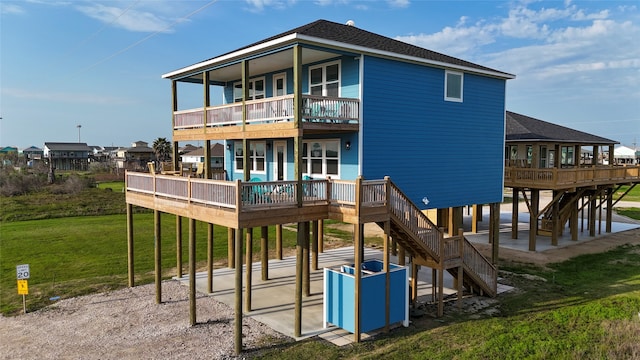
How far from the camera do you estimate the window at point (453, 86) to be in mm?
16347

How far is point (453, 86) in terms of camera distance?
54.5 feet

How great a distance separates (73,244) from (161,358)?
18.4 metres

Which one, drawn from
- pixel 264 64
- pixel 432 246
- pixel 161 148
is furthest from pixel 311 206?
pixel 161 148

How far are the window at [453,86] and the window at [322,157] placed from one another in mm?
4791

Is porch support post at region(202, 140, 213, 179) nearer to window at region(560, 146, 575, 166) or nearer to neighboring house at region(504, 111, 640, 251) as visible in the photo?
neighboring house at region(504, 111, 640, 251)

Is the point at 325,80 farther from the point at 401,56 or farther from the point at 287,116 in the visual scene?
the point at 287,116

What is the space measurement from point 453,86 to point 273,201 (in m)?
8.73

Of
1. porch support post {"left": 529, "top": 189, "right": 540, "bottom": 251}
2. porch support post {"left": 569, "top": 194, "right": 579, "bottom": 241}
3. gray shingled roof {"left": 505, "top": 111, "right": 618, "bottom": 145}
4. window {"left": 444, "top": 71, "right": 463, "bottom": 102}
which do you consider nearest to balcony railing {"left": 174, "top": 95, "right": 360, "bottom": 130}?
window {"left": 444, "top": 71, "right": 463, "bottom": 102}

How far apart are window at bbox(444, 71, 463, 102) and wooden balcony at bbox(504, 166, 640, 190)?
985cm

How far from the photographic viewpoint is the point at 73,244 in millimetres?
26453

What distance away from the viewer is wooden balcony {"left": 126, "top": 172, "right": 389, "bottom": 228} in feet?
37.9

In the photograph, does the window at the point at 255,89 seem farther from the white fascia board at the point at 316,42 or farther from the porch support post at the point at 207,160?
the porch support post at the point at 207,160

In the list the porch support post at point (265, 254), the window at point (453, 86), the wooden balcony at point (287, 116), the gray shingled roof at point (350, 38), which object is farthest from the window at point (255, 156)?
the window at point (453, 86)

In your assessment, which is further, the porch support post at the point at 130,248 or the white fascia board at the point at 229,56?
the porch support post at the point at 130,248
